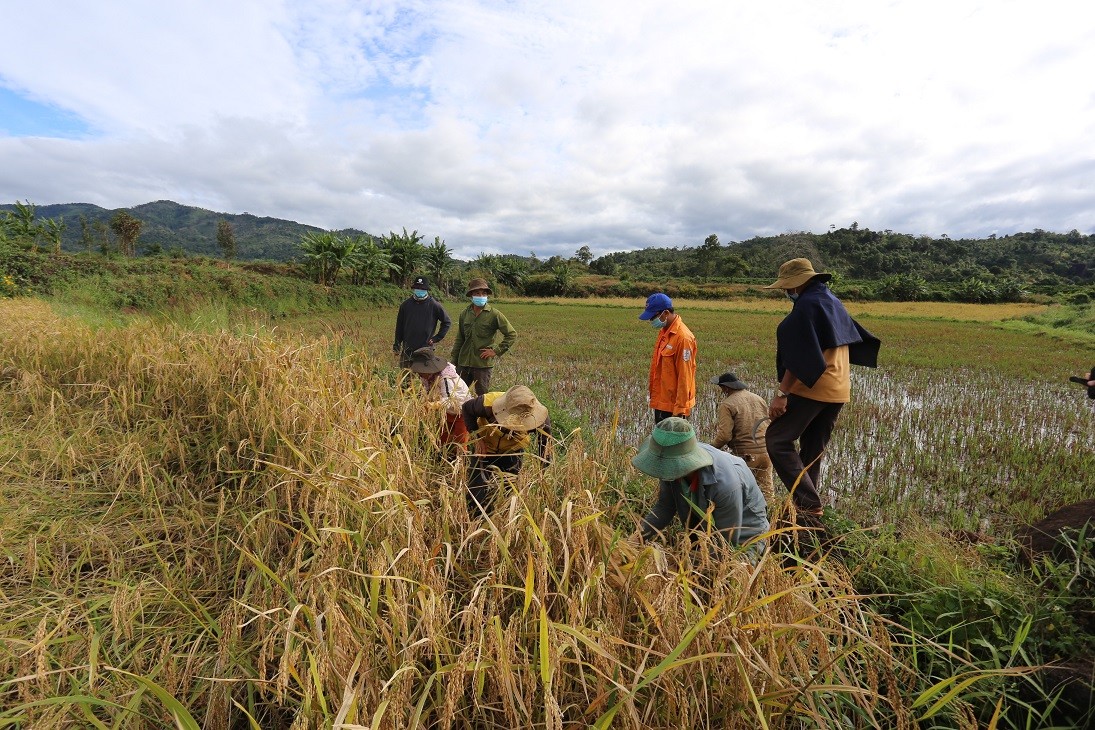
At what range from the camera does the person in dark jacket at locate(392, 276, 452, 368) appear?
5.38 metres

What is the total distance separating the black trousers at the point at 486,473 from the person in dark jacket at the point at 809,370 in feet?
5.73

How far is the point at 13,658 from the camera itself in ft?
5.11

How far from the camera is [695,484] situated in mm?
2309

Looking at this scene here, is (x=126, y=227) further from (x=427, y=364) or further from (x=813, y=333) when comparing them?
(x=813, y=333)

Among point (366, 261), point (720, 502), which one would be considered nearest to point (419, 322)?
point (720, 502)

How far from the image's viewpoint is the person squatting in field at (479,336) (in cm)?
506

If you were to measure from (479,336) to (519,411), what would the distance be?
256cm

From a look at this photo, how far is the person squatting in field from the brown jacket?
2314 millimetres

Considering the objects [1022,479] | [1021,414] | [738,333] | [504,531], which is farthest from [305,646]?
[738,333]

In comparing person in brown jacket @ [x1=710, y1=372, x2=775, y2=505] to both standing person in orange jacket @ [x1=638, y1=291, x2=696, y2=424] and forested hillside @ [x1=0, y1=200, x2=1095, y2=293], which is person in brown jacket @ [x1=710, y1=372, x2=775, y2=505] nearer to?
standing person in orange jacket @ [x1=638, y1=291, x2=696, y2=424]

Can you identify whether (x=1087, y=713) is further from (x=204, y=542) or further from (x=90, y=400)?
(x=90, y=400)

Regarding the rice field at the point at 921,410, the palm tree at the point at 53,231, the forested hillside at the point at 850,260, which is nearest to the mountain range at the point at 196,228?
the forested hillside at the point at 850,260

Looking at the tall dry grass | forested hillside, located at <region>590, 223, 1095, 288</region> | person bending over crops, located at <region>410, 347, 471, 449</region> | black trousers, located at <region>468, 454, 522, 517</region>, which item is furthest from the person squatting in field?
forested hillside, located at <region>590, 223, 1095, 288</region>

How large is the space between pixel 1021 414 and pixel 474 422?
7.85 metres
